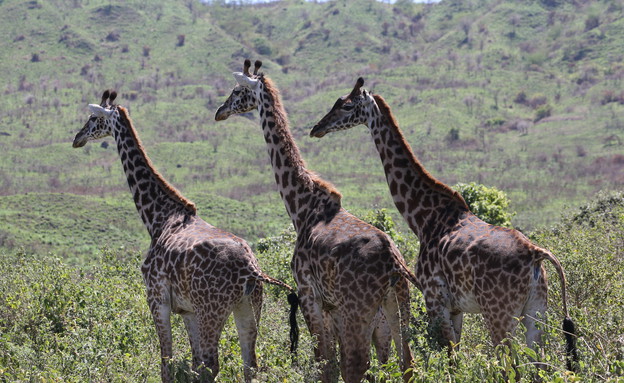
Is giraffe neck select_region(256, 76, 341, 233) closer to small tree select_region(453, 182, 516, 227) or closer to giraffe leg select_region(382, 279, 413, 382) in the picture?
giraffe leg select_region(382, 279, 413, 382)

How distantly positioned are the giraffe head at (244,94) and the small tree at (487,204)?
1130 centimetres

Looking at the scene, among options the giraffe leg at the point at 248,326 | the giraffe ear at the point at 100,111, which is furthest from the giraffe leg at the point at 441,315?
the giraffe ear at the point at 100,111

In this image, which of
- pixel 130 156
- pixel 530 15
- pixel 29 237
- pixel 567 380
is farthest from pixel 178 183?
pixel 530 15

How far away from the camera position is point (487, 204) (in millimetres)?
21156

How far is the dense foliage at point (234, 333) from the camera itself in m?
6.22

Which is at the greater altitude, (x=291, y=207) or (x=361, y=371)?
(x=291, y=207)

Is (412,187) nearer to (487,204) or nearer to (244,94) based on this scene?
(244,94)

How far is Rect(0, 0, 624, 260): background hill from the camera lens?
2055 inches

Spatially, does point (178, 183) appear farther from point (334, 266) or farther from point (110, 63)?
point (334, 266)

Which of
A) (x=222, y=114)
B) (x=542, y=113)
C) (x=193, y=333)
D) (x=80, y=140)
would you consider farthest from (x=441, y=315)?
(x=542, y=113)

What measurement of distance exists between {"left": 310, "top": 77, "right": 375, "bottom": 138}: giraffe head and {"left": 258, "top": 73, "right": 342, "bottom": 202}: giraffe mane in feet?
1.40

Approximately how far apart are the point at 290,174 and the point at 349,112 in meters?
1.15

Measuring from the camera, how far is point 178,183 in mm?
58812

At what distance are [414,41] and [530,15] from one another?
1599cm
